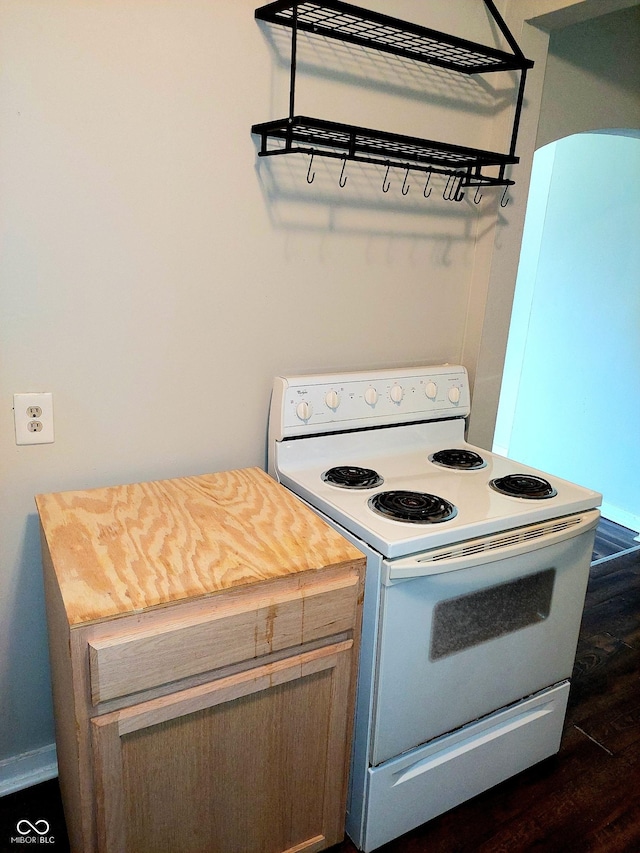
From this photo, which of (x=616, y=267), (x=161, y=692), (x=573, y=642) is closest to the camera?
(x=161, y=692)

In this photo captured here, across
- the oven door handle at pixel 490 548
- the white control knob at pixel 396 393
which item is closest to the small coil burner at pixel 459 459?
the white control knob at pixel 396 393

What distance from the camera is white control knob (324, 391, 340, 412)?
5.85 feet

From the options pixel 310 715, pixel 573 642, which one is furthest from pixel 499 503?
pixel 310 715

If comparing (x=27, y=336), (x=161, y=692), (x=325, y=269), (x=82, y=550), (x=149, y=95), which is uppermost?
(x=149, y=95)

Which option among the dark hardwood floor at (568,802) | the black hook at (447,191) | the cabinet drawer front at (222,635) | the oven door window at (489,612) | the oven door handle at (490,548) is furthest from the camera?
the black hook at (447,191)

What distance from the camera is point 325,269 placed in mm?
1806

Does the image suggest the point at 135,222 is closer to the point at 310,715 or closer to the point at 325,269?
the point at 325,269

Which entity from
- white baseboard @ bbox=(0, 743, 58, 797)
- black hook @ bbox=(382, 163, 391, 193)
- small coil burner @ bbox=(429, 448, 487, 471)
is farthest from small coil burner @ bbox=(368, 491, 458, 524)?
white baseboard @ bbox=(0, 743, 58, 797)

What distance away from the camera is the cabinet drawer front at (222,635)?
1.06m

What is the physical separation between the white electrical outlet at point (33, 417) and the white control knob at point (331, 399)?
72 cm

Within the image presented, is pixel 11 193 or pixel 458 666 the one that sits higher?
pixel 11 193

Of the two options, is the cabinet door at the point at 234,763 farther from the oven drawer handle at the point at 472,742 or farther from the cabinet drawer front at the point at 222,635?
the oven drawer handle at the point at 472,742

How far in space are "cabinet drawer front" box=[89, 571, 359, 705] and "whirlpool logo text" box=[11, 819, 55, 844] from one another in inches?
30.2

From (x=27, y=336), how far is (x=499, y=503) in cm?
120
